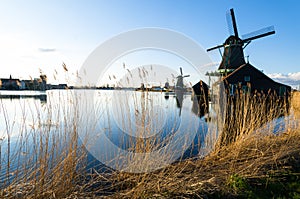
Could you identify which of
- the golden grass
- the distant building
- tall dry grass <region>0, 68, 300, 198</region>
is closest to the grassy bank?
tall dry grass <region>0, 68, 300, 198</region>

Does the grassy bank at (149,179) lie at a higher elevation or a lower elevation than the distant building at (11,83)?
lower

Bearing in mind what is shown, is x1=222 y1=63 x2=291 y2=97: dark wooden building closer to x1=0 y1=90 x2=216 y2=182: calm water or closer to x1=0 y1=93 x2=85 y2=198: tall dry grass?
x1=0 y1=90 x2=216 y2=182: calm water

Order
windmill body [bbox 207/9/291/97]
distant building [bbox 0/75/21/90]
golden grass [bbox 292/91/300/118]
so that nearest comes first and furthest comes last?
distant building [bbox 0/75/21/90], golden grass [bbox 292/91/300/118], windmill body [bbox 207/9/291/97]

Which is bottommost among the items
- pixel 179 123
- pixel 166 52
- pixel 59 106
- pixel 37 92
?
pixel 179 123

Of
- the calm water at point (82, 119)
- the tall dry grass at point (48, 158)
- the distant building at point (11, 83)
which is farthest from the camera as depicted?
the calm water at point (82, 119)

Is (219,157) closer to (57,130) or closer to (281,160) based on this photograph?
(281,160)

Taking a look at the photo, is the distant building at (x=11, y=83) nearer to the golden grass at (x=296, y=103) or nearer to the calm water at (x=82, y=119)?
the calm water at (x=82, y=119)

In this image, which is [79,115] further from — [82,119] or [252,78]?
[252,78]

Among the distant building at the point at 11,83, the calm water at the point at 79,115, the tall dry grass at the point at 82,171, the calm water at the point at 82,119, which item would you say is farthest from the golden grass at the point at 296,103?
the distant building at the point at 11,83

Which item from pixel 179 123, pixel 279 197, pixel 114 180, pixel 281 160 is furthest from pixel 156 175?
pixel 179 123

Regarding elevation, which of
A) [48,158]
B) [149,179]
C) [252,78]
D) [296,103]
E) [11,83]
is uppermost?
[252,78]

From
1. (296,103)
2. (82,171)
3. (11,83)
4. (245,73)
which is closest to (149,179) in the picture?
(82,171)

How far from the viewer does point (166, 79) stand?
12.0ft

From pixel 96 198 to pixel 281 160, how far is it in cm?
284
